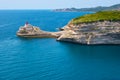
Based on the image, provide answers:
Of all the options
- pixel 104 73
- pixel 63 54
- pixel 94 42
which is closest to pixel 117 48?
pixel 94 42

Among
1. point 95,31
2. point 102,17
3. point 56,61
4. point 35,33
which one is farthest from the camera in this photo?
point 35,33

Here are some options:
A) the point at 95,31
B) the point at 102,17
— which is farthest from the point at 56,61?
the point at 102,17

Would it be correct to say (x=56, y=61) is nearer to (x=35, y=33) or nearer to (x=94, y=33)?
(x=94, y=33)

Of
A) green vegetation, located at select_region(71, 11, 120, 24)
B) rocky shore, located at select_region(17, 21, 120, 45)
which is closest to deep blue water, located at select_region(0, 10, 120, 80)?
rocky shore, located at select_region(17, 21, 120, 45)

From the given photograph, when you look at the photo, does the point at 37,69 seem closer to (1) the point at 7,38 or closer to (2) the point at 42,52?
(2) the point at 42,52

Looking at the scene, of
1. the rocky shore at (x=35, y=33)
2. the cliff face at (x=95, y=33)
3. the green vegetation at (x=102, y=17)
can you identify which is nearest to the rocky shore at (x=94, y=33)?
the cliff face at (x=95, y=33)

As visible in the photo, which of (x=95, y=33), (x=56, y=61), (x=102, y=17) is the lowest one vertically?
(x=56, y=61)

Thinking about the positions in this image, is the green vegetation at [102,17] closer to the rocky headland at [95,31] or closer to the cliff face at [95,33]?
the rocky headland at [95,31]
